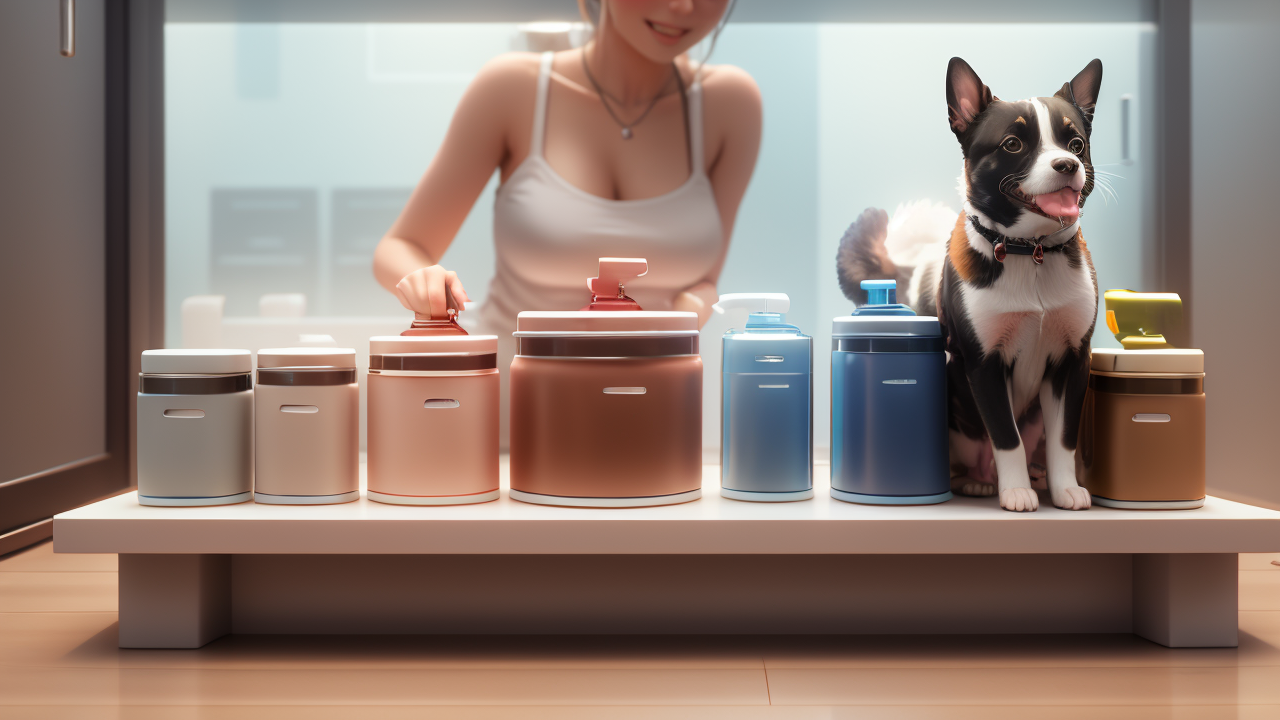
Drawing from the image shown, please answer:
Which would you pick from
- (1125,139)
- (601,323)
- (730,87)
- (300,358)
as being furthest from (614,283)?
(1125,139)

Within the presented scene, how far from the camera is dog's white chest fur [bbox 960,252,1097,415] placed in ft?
2.30

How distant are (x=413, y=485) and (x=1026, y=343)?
54 centimetres

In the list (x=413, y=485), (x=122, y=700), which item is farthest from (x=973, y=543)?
(x=122, y=700)

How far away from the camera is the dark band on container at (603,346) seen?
713 mm

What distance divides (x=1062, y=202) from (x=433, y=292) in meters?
0.55

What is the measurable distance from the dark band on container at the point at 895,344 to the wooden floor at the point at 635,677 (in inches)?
9.0

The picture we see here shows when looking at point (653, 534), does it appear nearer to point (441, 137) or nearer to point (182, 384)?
point (182, 384)

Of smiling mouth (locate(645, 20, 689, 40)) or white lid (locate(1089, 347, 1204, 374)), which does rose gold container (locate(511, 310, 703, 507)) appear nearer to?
white lid (locate(1089, 347, 1204, 374))

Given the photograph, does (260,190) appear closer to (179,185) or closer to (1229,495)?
(179,185)

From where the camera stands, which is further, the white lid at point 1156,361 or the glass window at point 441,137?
the glass window at point 441,137

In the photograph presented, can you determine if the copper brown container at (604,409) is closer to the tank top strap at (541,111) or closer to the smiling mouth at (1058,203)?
the smiling mouth at (1058,203)

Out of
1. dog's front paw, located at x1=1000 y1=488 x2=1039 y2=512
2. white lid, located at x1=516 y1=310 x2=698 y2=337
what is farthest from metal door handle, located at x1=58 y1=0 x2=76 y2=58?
dog's front paw, located at x1=1000 y1=488 x2=1039 y2=512

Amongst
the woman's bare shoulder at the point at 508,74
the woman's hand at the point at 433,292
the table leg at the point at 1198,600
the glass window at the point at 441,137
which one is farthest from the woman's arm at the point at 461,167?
the table leg at the point at 1198,600

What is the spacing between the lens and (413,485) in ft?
2.39
